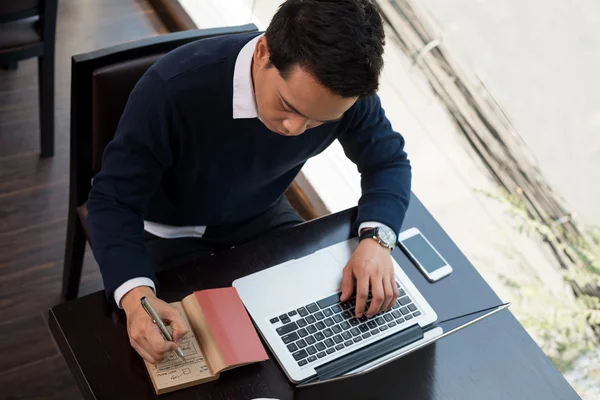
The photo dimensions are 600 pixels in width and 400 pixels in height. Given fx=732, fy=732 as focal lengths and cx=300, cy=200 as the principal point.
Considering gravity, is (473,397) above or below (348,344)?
below

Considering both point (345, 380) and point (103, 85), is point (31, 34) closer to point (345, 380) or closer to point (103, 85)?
point (103, 85)

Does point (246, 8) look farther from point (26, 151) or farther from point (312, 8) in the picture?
point (312, 8)

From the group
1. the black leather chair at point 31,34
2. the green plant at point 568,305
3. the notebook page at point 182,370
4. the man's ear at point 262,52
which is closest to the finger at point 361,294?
the notebook page at point 182,370

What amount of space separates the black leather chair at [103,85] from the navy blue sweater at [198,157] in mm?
162

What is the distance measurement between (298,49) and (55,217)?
1.41m

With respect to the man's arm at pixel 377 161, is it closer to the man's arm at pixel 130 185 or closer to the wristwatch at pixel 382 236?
the wristwatch at pixel 382 236

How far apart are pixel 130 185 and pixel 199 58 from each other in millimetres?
257

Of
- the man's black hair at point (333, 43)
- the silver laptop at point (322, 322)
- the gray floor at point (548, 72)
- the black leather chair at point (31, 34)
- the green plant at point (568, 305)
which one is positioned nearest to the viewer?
the man's black hair at point (333, 43)

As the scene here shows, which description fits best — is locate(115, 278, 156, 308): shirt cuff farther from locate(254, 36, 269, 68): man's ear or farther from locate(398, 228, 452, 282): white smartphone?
locate(398, 228, 452, 282): white smartphone

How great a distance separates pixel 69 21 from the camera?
284 cm

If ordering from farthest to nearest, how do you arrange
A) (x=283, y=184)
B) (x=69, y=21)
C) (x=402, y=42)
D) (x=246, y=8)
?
(x=69, y=21) → (x=246, y=8) → (x=402, y=42) → (x=283, y=184)

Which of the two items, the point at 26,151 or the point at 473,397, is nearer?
the point at 473,397

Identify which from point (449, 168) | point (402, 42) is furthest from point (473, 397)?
point (402, 42)

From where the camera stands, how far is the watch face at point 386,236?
1.38 metres
